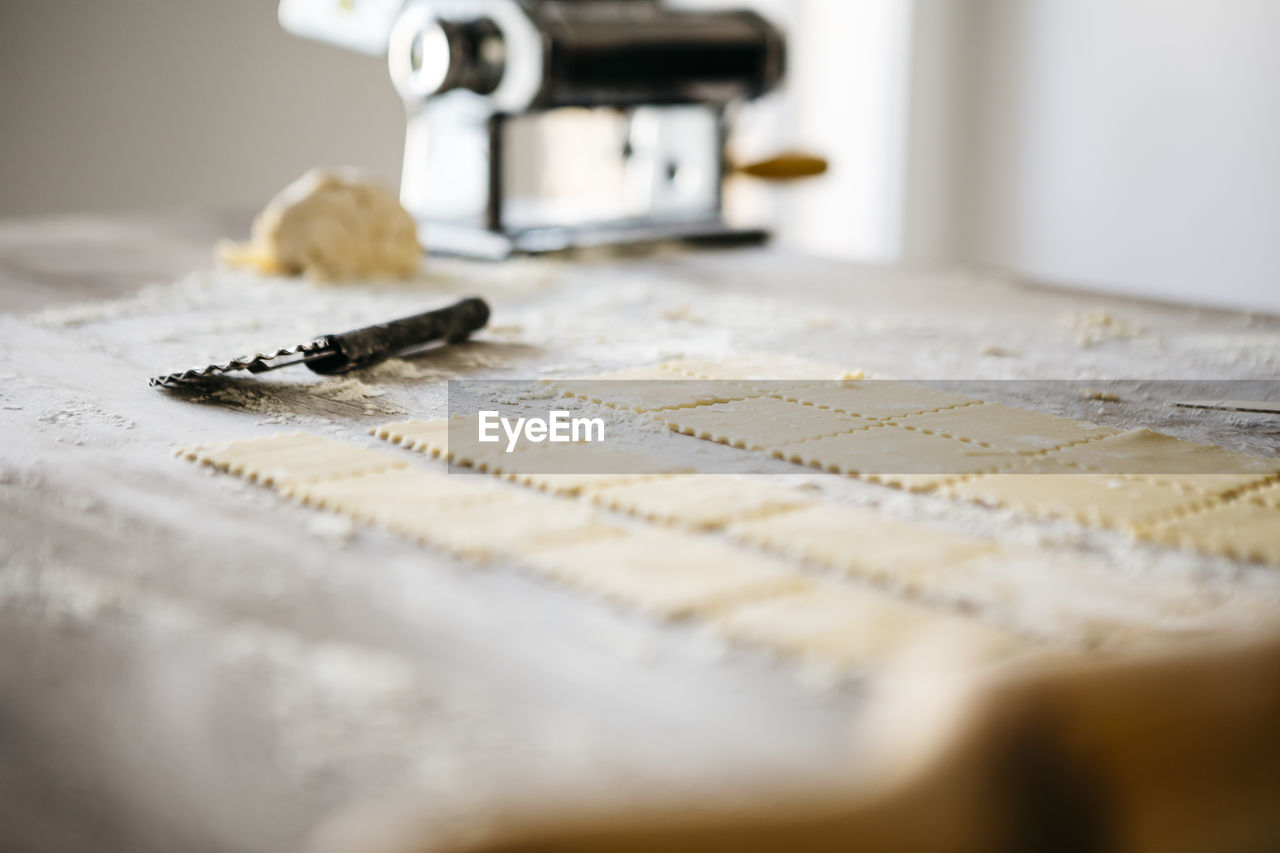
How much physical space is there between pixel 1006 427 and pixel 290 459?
2.38 feet

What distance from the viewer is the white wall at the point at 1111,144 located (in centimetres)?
376

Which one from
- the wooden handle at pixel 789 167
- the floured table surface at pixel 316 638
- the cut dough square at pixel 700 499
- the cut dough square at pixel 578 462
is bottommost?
the floured table surface at pixel 316 638

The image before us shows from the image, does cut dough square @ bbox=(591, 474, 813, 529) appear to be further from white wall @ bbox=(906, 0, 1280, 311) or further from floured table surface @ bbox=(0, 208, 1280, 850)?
white wall @ bbox=(906, 0, 1280, 311)

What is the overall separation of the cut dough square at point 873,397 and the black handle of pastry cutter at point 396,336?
49 centimetres

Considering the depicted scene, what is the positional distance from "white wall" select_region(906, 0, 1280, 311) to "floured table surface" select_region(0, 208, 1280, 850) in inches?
100

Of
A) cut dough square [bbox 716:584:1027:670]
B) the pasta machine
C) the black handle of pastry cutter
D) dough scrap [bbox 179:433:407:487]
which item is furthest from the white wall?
cut dough square [bbox 716:584:1027:670]

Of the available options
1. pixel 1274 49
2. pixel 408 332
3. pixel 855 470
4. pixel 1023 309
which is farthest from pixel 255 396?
pixel 1274 49

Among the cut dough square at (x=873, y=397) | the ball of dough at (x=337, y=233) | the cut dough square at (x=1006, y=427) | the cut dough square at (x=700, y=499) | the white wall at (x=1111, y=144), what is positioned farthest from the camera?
the white wall at (x=1111, y=144)

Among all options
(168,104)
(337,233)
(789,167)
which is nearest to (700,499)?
(337,233)

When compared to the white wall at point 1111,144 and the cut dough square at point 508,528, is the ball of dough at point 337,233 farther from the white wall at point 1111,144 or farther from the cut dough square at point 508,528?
the white wall at point 1111,144

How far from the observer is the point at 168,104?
Answer: 13.2 ft

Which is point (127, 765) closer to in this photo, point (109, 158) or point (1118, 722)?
point (1118, 722)

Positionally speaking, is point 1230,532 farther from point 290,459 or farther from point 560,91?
point 560,91

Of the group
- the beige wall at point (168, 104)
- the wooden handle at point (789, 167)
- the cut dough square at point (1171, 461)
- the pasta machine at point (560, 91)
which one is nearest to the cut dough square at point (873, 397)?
the cut dough square at point (1171, 461)
